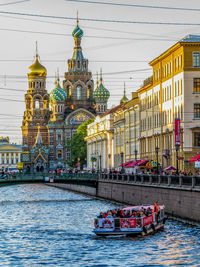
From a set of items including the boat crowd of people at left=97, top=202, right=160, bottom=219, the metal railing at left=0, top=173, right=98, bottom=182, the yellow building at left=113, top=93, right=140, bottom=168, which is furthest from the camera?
the yellow building at left=113, top=93, right=140, bottom=168

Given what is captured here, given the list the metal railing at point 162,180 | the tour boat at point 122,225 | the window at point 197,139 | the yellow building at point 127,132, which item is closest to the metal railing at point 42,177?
the yellow building at point 127,132

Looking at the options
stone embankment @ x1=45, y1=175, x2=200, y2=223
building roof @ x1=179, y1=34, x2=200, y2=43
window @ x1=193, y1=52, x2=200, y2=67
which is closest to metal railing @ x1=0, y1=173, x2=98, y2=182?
stone embankment @ x1=45, y1=175, x2=200, y2=223

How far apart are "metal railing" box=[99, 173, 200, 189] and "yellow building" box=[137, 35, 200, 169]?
4354 mm

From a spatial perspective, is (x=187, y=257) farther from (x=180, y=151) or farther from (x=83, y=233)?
(x=180, y=151)

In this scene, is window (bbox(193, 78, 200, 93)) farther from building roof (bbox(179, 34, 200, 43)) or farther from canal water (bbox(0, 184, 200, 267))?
canal water (bbox(0, 184, 200, 267))

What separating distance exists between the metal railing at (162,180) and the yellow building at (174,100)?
4.35m

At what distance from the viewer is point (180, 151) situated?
262ft

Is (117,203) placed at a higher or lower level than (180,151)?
lower

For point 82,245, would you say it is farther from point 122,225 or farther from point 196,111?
point 196,111

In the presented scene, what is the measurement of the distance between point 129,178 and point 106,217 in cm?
2637

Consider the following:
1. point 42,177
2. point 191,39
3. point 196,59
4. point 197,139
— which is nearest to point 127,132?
point 42,177

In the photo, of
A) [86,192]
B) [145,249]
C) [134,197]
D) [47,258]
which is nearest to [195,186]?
[145,249]

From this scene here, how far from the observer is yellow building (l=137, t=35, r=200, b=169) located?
258 ft

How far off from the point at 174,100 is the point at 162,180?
79.1 feet
